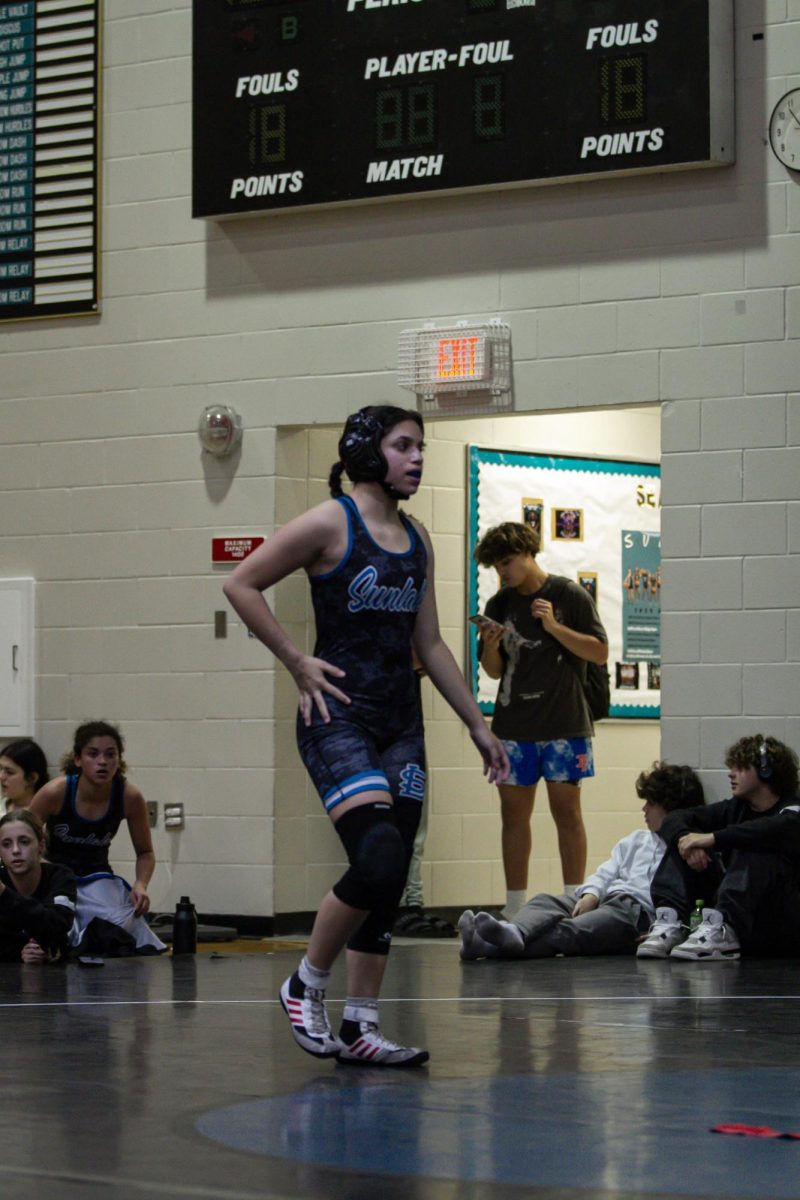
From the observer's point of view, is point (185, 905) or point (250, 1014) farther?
point (185, 905)

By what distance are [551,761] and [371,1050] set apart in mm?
4688

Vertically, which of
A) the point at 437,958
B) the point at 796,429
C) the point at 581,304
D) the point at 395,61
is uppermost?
the point at 395,61

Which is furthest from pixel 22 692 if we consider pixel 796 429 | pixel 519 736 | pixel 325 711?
pixel 325 711

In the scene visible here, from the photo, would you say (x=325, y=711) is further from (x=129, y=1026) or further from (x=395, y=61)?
(x=395, y=61)

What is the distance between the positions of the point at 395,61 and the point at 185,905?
3916mm

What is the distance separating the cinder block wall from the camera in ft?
28.9

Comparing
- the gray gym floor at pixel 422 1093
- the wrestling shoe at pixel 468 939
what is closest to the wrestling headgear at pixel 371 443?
the gray gym floor at pixel 422 1093

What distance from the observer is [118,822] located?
29.1 feet

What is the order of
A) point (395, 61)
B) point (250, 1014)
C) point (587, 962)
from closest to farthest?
point (250, 1014) < point (587, 962) < point (395, 61)

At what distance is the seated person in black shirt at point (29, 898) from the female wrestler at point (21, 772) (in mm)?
1356

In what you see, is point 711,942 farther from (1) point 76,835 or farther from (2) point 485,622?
(1) point 76,835

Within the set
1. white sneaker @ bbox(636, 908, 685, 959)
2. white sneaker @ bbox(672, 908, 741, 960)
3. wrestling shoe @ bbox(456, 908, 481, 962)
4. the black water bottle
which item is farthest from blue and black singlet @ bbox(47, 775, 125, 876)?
white sneaker @ bbox(672, 908, 741, 960)

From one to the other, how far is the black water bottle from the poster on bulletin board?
7.67ft

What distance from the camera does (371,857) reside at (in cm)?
488
